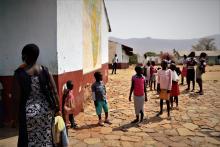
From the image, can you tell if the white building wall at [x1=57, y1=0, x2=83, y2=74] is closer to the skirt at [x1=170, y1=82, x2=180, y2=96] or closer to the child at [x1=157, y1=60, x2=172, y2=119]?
the child at [x1=157, y1=60, x2=172, y2=119]

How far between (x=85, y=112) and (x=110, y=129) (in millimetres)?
1973

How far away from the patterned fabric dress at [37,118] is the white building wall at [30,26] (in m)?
3.00

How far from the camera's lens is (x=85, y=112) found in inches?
332

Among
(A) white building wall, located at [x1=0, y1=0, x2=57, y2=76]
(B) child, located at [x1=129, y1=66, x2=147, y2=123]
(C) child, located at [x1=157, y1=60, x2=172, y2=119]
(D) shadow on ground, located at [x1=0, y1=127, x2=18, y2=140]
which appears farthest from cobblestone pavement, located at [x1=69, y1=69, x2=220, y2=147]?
(A) white building wall, located at [x1=0, y1=0, x2=57, y2=76]

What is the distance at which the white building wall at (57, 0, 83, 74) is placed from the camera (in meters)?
6.64

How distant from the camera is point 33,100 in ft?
11.3

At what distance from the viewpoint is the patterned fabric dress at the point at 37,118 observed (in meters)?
3.43

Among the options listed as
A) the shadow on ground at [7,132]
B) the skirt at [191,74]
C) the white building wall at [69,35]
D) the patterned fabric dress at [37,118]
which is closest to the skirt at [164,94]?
the white building wall at [69,35]

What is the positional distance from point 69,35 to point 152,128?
3641 mm

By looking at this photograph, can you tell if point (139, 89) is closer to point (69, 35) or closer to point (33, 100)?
point (69, 35)

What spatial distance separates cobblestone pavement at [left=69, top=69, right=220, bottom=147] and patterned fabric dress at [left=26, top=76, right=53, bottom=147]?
2121 mm

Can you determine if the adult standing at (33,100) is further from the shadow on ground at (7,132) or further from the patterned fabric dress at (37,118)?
the shadow on ground at (7,132)

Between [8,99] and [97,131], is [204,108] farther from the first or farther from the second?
[8,99]

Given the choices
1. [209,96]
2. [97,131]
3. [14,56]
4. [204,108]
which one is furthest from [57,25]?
[209,96]
